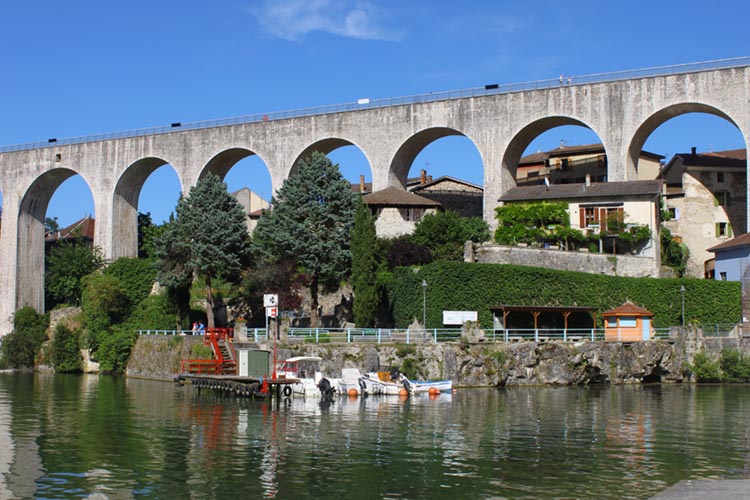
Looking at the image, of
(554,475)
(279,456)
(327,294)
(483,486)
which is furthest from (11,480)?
(327,294)

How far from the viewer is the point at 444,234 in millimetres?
53531

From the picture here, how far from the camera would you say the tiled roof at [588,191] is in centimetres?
5216

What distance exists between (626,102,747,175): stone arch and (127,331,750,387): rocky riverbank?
13.0 m

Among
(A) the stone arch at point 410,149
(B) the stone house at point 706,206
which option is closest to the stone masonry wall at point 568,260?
(A) the stone arch at point 410,149

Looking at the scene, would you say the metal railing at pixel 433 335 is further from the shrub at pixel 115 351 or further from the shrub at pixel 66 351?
the shrub at pixel 66 351

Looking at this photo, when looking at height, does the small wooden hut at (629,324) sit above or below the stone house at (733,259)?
below

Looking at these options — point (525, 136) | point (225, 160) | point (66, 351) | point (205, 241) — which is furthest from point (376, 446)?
point (225, 160)

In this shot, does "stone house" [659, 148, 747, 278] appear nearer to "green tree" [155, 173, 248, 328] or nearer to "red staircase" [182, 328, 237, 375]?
"green tree" [155, 173, 248, 328]

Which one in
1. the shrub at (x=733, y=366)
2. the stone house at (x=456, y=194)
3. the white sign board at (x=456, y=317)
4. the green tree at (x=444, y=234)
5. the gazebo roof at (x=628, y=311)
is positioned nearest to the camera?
the white sign board at (x=456, y=317)

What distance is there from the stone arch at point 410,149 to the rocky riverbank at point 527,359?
1949 cm

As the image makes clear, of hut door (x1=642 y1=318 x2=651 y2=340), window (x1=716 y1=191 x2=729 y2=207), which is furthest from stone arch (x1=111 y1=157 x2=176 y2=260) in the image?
window (x1=716 y1=191 x2=729 y2=207)

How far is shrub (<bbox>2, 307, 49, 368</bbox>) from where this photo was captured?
2504 inches

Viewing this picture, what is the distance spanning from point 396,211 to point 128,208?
24838 millimetres

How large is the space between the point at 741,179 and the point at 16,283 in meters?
53.4
